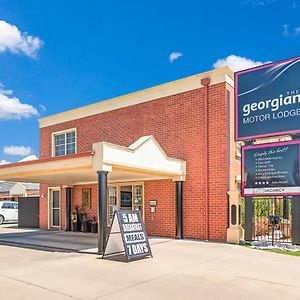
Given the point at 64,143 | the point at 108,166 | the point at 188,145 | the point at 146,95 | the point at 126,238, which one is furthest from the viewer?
the point at 64,143

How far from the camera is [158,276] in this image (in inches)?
309

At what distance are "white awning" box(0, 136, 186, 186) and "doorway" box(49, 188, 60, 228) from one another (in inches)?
211

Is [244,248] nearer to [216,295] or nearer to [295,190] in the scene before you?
[295,190]

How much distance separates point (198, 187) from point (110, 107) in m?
6.20

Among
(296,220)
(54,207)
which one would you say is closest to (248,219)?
(296,220)

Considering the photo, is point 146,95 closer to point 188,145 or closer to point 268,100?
point 188,145

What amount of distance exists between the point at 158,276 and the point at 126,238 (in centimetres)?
224

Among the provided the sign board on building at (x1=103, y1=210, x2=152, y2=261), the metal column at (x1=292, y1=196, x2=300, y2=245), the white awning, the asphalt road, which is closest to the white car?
the white awning

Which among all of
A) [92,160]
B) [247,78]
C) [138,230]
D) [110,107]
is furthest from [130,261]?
[110,107]

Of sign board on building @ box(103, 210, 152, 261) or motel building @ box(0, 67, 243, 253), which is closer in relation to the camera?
sign board on building @ box(103, 210, 152, 261)

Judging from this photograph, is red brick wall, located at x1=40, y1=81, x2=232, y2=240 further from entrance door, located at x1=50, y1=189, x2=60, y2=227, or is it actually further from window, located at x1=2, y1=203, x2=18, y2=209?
window, located at x1=2, y1=203, x2=18, y2=209

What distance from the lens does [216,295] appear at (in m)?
6.41

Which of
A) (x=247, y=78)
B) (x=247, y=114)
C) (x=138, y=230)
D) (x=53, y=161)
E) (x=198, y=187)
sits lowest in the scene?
(x=138, y=230)

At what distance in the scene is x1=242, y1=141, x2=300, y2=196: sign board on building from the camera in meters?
12.1
